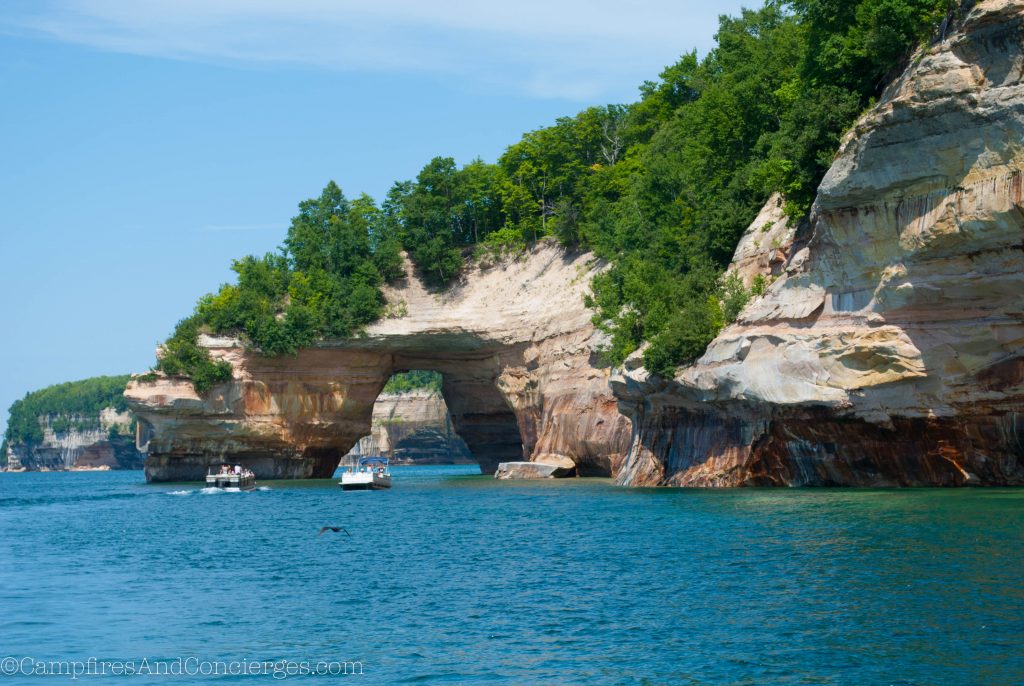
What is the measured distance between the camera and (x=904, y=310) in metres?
36.6

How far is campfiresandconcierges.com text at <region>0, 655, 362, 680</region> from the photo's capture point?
58.6 feet

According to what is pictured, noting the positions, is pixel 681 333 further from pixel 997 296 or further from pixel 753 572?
pixel 753 572

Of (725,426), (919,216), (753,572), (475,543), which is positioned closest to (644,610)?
(753,572)

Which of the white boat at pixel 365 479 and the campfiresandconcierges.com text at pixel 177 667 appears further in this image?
the white boat at pixel 365 479

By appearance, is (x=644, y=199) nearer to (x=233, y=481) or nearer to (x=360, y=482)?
(x=360, y=482)

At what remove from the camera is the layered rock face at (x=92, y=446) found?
17788 centimetres

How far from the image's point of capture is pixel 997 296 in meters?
34.7

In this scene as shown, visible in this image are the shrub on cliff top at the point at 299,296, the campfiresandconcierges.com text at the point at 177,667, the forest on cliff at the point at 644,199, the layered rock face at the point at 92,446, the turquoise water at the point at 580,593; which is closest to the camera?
the turquoise water at the point at 580,593

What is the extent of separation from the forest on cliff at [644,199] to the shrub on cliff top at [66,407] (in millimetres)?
111700

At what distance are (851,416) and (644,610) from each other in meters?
20.0

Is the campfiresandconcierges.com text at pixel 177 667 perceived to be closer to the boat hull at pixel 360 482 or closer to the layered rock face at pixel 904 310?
the layered rock face at pixel 904 310

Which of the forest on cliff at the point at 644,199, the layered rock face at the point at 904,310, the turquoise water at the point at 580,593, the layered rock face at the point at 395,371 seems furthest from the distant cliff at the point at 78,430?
the layered rock face at the point at 904,310

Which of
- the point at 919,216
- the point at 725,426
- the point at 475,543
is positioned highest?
the point at 919,216

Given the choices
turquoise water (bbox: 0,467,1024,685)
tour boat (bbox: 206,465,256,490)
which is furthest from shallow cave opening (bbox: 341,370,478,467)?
turquoise water (bbox: 0,467,1024,685)
